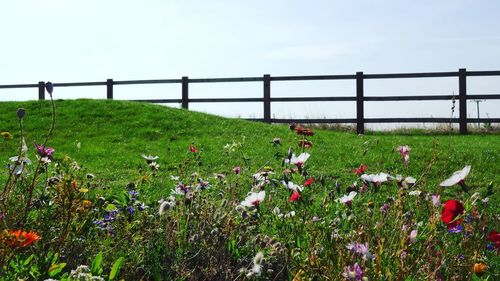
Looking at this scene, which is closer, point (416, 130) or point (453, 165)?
point (453, 165)

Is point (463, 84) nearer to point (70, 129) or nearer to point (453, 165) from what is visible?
point (453, 165)

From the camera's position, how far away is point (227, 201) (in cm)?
331

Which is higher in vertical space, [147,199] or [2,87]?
[2,87]

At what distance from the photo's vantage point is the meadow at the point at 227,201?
7.78 feet

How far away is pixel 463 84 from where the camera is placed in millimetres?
15828

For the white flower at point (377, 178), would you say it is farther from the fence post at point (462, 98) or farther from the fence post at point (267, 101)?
the fence post at point (462, 98)

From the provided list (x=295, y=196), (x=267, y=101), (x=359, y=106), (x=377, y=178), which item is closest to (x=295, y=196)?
(x=295, y=196)

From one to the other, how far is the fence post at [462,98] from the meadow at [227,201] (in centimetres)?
118

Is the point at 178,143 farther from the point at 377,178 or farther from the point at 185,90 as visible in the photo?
the point at 377,178

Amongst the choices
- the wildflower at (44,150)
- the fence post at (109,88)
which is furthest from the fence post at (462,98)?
the wildflower at (44,150)

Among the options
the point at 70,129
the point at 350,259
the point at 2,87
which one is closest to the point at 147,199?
the point at 350,259

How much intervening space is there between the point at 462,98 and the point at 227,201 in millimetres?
13532

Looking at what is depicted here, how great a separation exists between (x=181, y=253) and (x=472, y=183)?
533 centimetres

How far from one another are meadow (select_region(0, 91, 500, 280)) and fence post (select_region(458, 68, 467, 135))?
1178 millimetres
